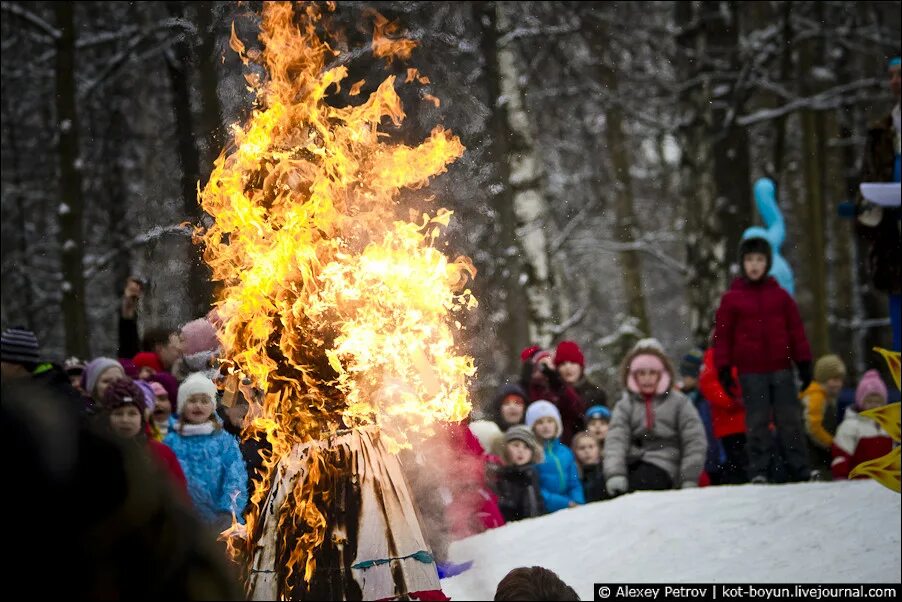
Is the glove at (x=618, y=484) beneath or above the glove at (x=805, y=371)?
beneath

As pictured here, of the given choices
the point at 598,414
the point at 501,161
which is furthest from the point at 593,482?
the point at 501,161

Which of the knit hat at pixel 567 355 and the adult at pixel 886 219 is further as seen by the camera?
the knit hat at pixel 567 355

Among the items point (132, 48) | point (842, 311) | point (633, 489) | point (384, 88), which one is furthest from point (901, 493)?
point (842, 311)

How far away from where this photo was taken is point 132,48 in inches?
588

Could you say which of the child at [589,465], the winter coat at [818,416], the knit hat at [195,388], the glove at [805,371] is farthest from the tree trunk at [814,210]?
the knit hat at [195,388]

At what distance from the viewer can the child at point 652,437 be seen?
895cm

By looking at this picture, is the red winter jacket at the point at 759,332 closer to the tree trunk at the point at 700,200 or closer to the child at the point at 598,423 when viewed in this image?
the child at the point at 598,423

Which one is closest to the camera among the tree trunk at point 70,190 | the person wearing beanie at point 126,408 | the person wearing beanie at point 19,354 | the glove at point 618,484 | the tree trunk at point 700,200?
the person wearing beanie at point 126,408

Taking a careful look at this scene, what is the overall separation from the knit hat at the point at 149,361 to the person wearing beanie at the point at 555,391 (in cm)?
278

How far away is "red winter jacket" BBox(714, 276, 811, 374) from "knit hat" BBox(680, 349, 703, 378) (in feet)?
4.71

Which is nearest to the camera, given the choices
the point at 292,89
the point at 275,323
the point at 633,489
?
the point at 275,323

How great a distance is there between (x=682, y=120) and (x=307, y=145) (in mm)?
9485

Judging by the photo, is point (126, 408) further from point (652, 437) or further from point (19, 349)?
point (652, 437)

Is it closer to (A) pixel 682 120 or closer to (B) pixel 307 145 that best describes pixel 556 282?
(A) pixel 682 120
